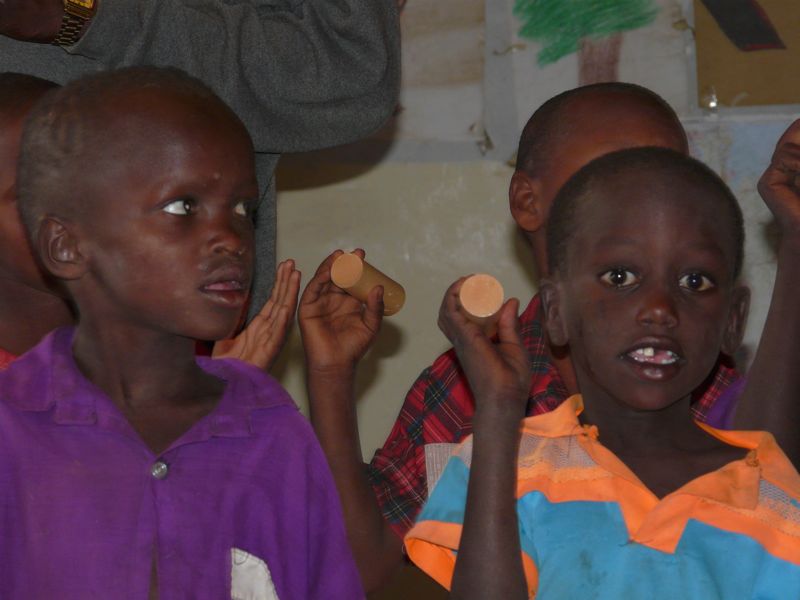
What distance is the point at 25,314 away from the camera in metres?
1.75

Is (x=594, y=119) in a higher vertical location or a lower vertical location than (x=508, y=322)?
higher

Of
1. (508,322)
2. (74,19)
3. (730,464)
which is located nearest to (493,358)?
(508,322)

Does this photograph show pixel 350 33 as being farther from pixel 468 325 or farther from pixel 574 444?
pixel 574 444

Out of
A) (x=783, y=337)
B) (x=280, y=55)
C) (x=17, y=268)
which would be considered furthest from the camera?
(x=280, y=55)

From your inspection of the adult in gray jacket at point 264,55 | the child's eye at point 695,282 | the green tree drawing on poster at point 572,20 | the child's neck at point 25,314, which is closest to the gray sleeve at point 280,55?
the adult in gray jacket at point 264,55

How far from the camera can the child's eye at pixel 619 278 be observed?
144cm

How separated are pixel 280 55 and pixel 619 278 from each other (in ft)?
2.14

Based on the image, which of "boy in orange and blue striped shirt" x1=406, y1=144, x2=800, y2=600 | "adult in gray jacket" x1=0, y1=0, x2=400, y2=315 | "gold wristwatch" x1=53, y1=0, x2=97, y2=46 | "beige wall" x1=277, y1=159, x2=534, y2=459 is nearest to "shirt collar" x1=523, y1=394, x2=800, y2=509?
"boy in orange and blue striped shirt" x1=406, y1=144, x2=800, y2=600

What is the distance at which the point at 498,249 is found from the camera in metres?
2.77

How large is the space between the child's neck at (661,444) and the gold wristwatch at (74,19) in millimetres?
830

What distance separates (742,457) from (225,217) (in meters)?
0.65

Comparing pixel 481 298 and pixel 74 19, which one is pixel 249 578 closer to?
pixel 481 298

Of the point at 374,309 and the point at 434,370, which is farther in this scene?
the point at 434,370

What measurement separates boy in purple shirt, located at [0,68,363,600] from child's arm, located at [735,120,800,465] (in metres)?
0.55
